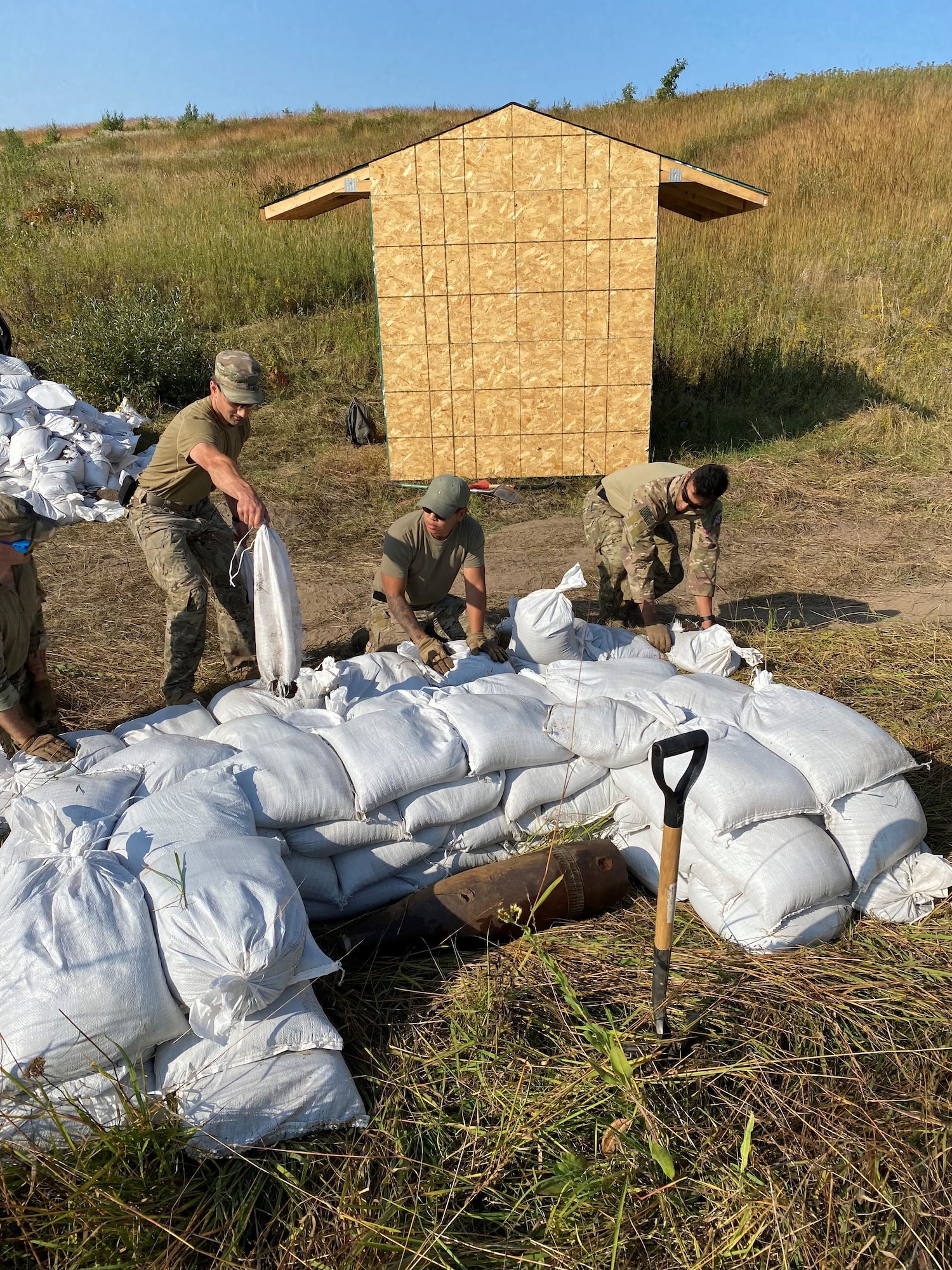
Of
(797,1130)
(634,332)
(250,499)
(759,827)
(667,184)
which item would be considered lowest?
(797,1130)

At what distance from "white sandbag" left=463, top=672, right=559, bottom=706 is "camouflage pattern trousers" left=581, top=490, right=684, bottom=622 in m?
1.65

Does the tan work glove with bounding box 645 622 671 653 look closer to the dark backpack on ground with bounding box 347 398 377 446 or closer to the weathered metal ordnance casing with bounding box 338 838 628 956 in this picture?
the weathered metal ordnance casing with bounding box 338 838 628 956

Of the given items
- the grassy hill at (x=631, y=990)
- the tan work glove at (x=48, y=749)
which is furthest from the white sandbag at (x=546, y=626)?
the tan work glove at (x=48, y=749)

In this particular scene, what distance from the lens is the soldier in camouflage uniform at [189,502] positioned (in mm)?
3822

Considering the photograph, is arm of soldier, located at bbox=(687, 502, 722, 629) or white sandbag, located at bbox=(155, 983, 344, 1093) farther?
arm of soldier, located at bbox=(687, 502, 722, 629)

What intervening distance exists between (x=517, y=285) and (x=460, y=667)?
16.0 ft

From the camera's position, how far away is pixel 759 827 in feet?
8.79

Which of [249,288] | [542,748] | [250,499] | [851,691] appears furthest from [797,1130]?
[249,288]

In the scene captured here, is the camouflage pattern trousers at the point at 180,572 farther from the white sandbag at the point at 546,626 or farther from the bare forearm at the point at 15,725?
the white sandbag at the point at 546,626

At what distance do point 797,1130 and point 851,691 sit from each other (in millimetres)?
2361

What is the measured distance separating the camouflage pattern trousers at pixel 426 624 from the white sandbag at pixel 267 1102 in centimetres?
232

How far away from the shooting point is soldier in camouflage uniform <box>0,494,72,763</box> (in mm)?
3188

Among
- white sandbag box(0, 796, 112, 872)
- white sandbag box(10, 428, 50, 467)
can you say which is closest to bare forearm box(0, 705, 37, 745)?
Result: white sandbag box(0, 796, 112, 872)

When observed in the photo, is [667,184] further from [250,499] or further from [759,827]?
[759,827]
